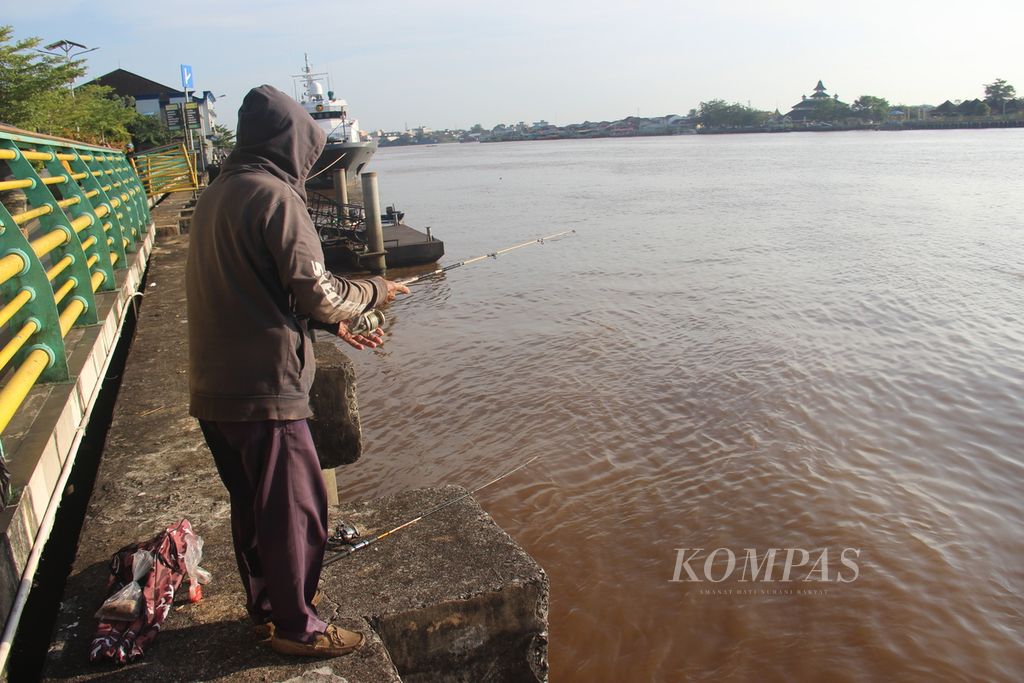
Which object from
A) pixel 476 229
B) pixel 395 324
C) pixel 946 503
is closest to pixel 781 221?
pixel 476 229

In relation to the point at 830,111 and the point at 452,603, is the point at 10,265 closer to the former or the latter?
the point at 452,603

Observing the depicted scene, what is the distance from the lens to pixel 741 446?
6926 millimetres

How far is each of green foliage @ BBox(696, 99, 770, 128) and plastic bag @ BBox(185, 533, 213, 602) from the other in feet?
555

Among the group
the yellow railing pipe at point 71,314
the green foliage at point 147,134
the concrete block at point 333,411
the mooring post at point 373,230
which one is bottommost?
the mooring post at point 373,230

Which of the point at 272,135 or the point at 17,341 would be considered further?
the point at 17,341

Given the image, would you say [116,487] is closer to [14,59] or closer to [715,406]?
[715,406]

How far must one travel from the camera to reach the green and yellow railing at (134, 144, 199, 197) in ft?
62.2

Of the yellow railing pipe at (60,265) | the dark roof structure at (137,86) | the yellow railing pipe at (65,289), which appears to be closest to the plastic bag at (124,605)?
the yellow railing pipe at (60,265)

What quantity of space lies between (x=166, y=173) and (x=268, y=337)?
20.3 meters

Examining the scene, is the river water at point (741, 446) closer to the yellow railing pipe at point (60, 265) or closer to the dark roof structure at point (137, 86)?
the yellow railing pipe at point (60, 265)

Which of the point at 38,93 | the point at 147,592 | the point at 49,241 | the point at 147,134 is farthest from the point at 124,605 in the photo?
the point at 147,134

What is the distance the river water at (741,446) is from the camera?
4555 millimetres

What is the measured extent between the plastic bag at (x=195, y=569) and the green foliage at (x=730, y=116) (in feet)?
555

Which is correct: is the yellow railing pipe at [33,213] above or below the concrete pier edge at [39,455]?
above
